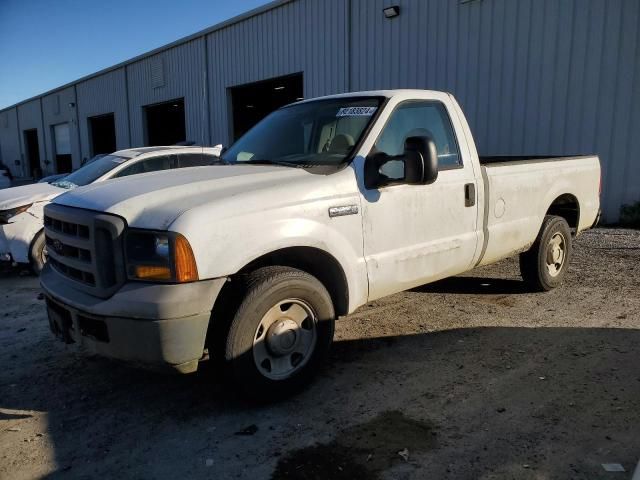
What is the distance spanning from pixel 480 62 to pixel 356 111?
8.23 meters

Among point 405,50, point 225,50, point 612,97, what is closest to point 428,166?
point 612,97

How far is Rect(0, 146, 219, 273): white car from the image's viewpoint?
6.95 m

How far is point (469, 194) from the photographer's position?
14.5ft

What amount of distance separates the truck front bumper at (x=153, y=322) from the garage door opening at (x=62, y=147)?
3466 cm

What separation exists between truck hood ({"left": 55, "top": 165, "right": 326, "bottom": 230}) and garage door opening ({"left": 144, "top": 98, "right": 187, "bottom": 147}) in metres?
20.5

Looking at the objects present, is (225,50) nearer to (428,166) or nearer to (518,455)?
(428,166)

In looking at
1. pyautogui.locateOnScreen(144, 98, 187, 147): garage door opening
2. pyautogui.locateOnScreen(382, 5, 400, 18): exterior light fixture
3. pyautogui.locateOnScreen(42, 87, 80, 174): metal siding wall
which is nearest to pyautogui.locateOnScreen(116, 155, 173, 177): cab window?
pyautogui.locateOnScreen(382, 5, 400, 18): exterior light fixture

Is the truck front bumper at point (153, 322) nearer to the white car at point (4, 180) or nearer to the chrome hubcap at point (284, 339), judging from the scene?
the chrome hubcap at point (284, 339)

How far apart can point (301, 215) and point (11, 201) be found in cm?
548

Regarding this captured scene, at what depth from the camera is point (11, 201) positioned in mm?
7023

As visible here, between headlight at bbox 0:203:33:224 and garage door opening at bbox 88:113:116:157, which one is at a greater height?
garage door opening at bbox 88:113:116:157

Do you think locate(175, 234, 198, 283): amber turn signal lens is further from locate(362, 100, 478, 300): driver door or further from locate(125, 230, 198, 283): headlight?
locate(362, 100, 478, 300): driver door

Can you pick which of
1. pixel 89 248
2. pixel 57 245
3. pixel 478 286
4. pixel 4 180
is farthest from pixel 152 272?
pixel 4 180

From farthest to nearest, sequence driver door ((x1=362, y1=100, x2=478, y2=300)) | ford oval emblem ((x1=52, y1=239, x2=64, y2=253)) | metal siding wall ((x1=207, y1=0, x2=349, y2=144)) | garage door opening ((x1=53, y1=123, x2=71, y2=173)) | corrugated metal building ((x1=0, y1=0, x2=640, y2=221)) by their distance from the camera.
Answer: garage door opening ((x1=53, y1=123, x2=71, y2=173))
metal siding wall ((x1=207, y1=0, x2=349, y2=144))
corrugated metal building ((x1=0, y1=0, x2=640, y2=221))
driver door ((x1=362, y1=100, x2=478, y2=300))
ford oval emblem ((x1=52, y1=239, x2=64, y2=253))
